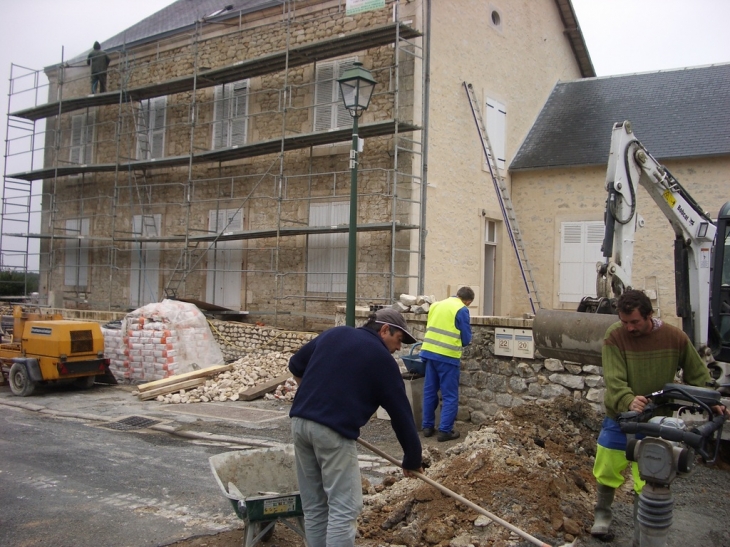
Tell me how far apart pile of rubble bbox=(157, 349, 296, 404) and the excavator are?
613cm

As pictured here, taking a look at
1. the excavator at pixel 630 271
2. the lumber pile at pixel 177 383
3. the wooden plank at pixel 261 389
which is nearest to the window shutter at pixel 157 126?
the lumber pile at pixel 177 383

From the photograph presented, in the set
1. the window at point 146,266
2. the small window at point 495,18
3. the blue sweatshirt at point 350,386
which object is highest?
the small window at point 495,18

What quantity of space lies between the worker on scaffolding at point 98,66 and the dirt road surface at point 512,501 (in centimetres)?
1733

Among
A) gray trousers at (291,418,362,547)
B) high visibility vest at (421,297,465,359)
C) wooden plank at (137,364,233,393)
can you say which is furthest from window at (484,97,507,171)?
gray trousers at (291,418,362,547)

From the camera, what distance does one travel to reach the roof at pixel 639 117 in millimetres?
15484

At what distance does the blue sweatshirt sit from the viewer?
12.7 feet

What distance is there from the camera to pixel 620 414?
4426 millimetres

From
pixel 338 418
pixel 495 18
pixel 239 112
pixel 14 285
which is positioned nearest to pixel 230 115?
pixel 239 112

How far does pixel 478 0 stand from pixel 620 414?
14173mm

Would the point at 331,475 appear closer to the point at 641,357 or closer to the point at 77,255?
the point at 641,357

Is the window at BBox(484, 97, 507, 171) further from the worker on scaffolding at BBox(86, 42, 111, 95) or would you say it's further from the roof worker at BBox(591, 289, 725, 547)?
the roof worker at BBox(591, 289, 725, 547)

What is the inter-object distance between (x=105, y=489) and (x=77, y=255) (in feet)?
51.5

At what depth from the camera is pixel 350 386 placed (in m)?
3.89

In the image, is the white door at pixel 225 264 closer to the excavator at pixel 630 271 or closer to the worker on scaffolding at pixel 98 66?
the worker on scaffolding at pixel 98 66
